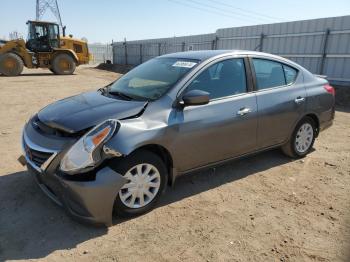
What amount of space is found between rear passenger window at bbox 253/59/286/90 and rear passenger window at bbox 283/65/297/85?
0.08m

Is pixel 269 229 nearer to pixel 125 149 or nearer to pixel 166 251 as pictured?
pixel 166 251

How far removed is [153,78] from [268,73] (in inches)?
63.6

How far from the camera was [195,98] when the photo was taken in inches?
129

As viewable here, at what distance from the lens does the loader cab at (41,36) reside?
59.8 ft

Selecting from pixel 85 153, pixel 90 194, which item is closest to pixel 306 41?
pixel 85 153

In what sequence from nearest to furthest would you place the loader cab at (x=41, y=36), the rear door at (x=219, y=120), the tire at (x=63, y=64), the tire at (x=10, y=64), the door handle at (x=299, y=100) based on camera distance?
the rear door at (x=219, y=120), the door handle at (x=299, y=100), the tire at (x=10, y=64), the loader cab at (x=41, y=36), the tire at (x=63, y=64)

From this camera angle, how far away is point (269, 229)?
306 cm

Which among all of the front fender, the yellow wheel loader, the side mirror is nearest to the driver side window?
the side mirror

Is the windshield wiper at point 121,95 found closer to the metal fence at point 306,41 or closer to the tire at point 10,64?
the metal fence at point 306,41

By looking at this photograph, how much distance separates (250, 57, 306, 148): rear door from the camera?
13.5ft

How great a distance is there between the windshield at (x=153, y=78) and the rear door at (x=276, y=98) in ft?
3.36

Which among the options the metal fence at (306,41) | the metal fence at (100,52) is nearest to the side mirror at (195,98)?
the metal fence at (306,41)

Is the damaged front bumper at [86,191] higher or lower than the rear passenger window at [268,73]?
lower

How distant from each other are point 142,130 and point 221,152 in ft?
3.87
